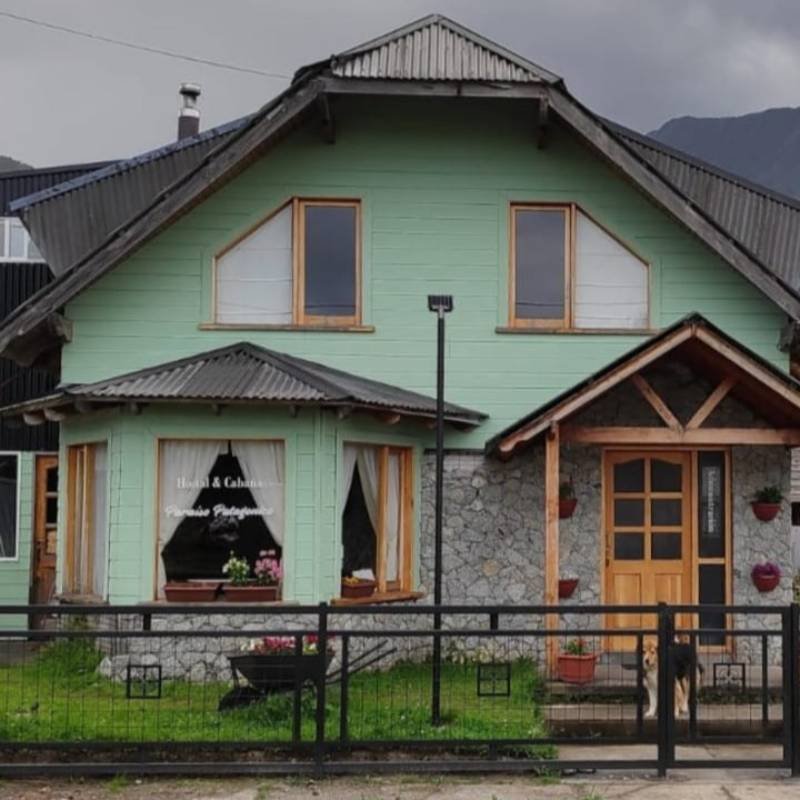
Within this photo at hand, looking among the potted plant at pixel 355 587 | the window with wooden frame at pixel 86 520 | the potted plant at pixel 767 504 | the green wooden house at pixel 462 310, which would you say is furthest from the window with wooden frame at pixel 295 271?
the potted plant at pixel 767 504

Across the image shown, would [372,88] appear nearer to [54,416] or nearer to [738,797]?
[54,416]

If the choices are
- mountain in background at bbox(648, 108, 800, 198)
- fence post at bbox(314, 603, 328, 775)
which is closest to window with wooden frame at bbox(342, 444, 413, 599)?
fence post at bbox(314, 603, 328, 775)

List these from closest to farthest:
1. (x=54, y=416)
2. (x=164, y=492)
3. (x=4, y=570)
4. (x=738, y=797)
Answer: (x=738, y=797)
(x=164, y=492)
(x=54, y=416)
(x=4, y=570)

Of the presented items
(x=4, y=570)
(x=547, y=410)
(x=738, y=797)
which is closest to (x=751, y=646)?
(x=547, y=410)

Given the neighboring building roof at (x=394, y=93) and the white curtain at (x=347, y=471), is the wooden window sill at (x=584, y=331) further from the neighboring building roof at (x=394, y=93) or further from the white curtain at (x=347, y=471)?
the white curtain at (x=347, y=471)

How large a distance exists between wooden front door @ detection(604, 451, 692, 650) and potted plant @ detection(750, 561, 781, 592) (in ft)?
2.29

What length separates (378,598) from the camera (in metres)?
11.4

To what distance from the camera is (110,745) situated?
7543 mm

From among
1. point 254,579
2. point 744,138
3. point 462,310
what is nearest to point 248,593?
point 254,579

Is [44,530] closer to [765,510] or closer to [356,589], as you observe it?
[356,589]

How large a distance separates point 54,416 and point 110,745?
5305 mm

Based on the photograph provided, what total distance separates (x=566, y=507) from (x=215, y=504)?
3.62 metres

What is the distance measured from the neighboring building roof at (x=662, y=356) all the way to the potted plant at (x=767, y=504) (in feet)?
5.43

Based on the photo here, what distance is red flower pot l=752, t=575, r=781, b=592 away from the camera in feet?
39.8
